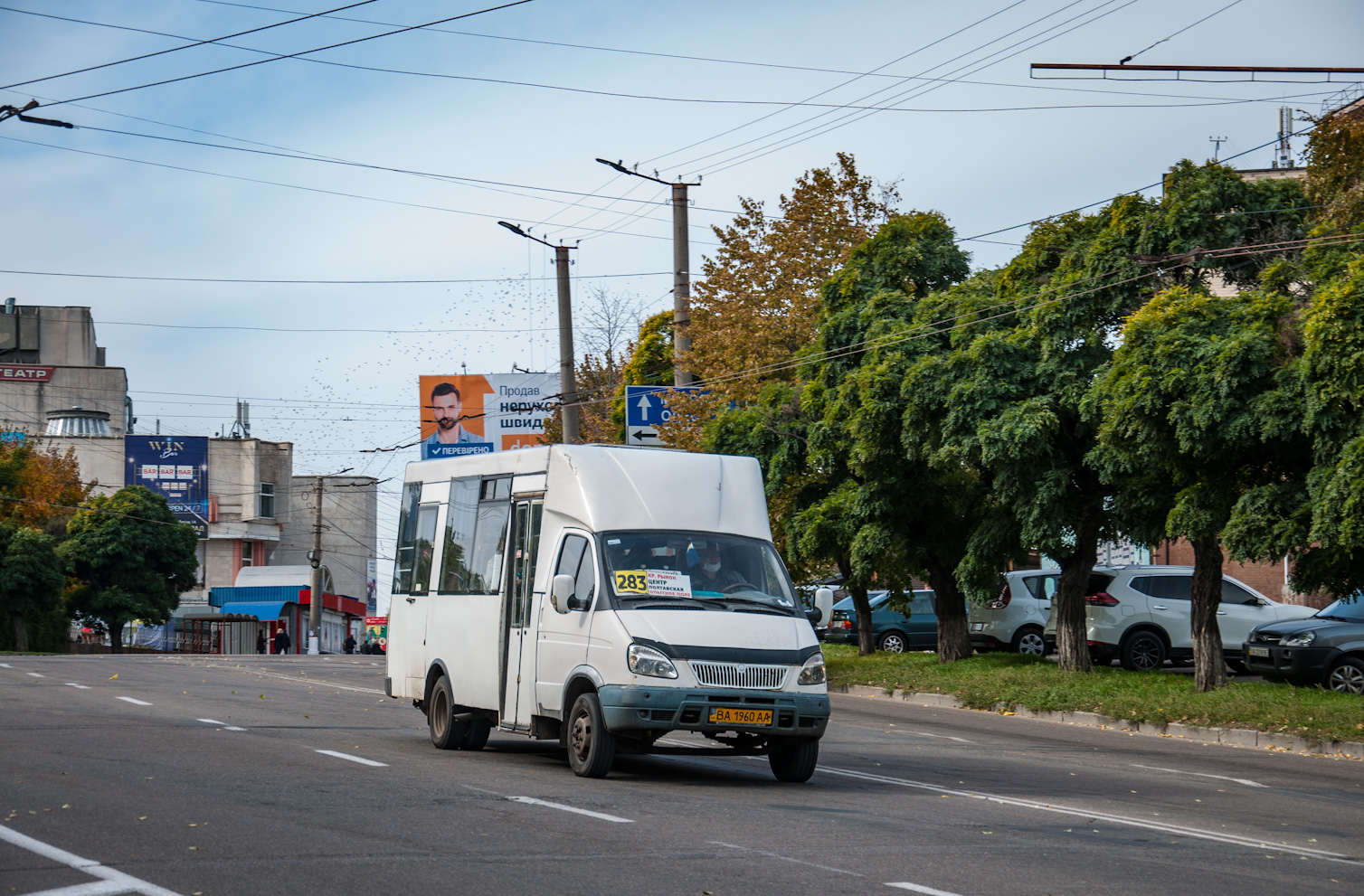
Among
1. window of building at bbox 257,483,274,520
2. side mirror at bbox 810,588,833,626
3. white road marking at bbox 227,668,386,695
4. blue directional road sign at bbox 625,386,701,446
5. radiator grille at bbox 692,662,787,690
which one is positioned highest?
window of building at bbox 257,483,274,520

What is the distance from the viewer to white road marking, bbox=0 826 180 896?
261 inches

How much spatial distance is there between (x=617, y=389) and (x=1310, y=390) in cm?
3448

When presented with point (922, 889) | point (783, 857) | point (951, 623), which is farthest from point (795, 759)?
point (951, 623)

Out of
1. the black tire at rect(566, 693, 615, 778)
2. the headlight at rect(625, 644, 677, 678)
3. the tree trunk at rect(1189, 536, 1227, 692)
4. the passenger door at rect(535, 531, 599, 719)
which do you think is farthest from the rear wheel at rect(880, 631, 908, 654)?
the headlight at rect(625, 644, 677, 678)

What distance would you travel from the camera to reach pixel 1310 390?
55.4 ft

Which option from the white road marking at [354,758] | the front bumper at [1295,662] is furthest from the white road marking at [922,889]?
the front bumper at [1295,662]

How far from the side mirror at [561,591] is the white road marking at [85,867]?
4.61 meters

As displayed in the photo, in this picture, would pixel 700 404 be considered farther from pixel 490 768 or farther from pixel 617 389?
pixel 490 768

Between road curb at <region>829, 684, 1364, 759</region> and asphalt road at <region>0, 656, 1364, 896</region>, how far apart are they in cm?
44

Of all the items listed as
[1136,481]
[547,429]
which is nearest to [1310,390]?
[1136,481]

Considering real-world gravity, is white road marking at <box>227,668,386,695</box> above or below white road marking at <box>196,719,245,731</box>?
below

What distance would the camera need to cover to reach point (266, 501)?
8781 centimetres

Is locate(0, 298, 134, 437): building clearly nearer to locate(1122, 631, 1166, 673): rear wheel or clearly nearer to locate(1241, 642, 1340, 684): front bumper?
locate(1122, 631, 1166, 673): rear wheel

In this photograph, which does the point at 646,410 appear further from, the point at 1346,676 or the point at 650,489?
the point at 650,489
